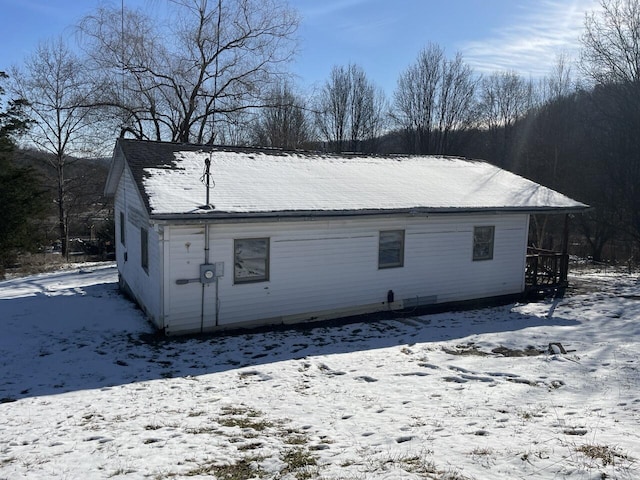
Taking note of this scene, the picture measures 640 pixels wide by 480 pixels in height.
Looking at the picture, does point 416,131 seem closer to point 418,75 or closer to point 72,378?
point 418,75

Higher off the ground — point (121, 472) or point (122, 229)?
point (122, 229)

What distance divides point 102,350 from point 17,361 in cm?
125

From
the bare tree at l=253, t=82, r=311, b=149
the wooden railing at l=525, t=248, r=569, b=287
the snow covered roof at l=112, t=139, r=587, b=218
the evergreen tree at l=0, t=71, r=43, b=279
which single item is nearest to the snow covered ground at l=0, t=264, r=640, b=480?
the snow covered roof at l=112, t=139, r=587, b=218

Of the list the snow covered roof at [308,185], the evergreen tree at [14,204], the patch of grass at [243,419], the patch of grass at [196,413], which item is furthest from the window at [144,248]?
the evergreen tree at [14,204]

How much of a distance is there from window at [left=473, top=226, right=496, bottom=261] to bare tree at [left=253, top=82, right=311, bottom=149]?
62.0ft

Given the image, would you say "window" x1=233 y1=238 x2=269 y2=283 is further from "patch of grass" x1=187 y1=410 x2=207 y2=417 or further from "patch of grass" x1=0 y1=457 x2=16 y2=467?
"patch of grass" x1=0 y1=457 x2=16 y2=467

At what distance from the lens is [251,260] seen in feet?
33.1

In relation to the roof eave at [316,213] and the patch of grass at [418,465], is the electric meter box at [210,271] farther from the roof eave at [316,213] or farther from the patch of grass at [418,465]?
the patch of grass at [418,465]

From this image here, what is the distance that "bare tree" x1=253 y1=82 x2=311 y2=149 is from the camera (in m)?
30.6

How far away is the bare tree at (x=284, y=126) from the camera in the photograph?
A: 30648 mm

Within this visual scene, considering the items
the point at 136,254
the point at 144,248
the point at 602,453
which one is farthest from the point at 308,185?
the point at 602,453

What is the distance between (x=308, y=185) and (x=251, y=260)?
2.66 m

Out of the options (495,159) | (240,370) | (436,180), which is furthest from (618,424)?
(495,159)

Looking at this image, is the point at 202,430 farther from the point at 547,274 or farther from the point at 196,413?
the point at 547,274
